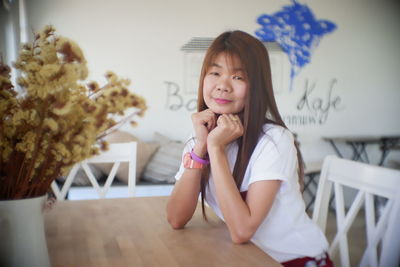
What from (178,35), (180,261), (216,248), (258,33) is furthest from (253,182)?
(258,33)

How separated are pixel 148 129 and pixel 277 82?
1.58m

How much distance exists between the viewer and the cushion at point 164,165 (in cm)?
355

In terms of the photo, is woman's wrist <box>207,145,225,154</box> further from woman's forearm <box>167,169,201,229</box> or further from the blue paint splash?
the blue paint splash

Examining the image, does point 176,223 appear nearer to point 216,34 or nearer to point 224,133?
point 224,133

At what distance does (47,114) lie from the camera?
632mm

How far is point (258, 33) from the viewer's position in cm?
430

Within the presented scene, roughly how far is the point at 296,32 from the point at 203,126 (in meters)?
3.53

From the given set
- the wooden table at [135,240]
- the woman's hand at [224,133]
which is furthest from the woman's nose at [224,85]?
the wooden table at [135,240]

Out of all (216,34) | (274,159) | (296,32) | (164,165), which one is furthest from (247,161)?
(296,32)

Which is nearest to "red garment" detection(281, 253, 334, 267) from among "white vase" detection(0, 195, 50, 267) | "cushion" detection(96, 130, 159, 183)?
"white vase" detection(0, 195, 50, 267)

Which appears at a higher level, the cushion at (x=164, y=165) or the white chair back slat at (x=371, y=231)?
the white chair back slat at (x=371, y=231)

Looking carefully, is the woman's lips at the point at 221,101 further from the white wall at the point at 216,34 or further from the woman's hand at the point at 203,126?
the white wall at the point at 216,34

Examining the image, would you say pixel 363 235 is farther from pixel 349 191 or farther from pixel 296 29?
pixel 296 29

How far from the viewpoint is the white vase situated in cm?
66
